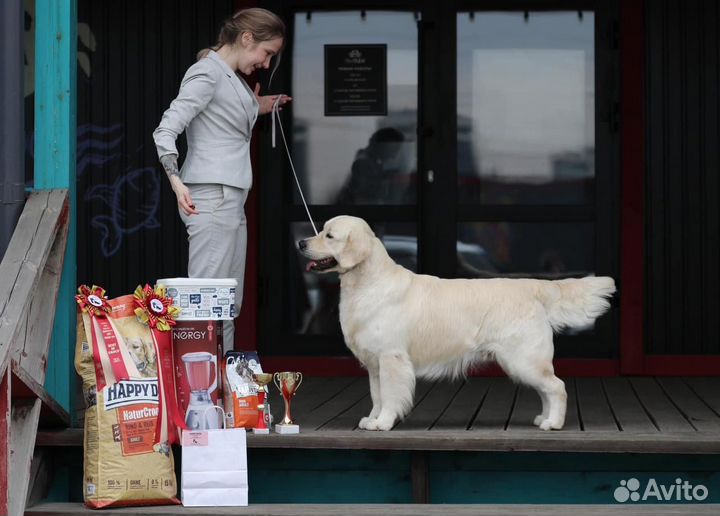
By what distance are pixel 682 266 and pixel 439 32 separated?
6.42 ft

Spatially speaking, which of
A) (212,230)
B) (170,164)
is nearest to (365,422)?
(212,230)

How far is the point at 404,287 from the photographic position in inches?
Answer: 203

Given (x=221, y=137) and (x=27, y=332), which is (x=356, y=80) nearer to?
(x=221, y=137)

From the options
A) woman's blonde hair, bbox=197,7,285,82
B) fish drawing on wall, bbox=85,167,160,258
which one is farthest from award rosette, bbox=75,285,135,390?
fish drawing on wall, bbox=85,167,160,258

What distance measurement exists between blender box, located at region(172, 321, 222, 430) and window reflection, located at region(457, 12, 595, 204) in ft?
9.16

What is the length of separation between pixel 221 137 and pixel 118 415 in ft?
4.14

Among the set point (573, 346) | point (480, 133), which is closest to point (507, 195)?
point (480, 133)

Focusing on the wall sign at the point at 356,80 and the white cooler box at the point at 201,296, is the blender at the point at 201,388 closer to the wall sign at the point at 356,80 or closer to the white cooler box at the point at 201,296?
the white cooler box at the point at 201,296

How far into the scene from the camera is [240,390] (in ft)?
15.9

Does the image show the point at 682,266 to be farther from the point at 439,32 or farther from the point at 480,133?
the point at 439,32

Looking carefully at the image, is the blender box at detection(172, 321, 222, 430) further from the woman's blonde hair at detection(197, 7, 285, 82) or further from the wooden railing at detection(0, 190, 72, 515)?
the woman's blonde hair at detection(197, 7, 285, 82)

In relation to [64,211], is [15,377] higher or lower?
lower

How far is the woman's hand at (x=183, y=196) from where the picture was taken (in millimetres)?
4781

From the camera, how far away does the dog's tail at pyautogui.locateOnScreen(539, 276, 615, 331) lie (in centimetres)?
516
